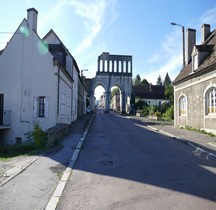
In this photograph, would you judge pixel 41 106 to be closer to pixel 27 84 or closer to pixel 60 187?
pixel 27 84

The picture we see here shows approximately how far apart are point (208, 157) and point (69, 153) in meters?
5.63

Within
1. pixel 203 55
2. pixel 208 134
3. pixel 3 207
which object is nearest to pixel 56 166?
pixel 3 207

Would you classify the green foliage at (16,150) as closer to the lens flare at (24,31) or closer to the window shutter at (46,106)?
the window shutter at (46,106)

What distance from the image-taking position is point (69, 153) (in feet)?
37.9

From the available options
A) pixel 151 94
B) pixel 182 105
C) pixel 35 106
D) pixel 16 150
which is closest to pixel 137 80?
pixel 151 94

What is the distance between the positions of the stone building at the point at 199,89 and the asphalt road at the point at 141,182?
8892 mm

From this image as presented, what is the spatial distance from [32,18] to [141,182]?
Result: 55.0 feet

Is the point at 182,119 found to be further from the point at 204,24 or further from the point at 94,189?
the point at 94,189

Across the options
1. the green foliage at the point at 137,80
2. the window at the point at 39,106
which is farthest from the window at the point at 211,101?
the green foliage at the point at 137,80

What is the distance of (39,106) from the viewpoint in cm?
1938

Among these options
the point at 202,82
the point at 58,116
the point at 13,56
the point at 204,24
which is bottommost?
the point at 58,116

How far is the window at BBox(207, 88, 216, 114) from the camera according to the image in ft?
61.2

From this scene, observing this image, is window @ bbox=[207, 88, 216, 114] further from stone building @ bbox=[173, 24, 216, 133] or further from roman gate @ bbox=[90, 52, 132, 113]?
roman gate @ bbox=[90, 52, 132, 113]

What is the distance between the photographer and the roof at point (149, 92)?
8550cm
